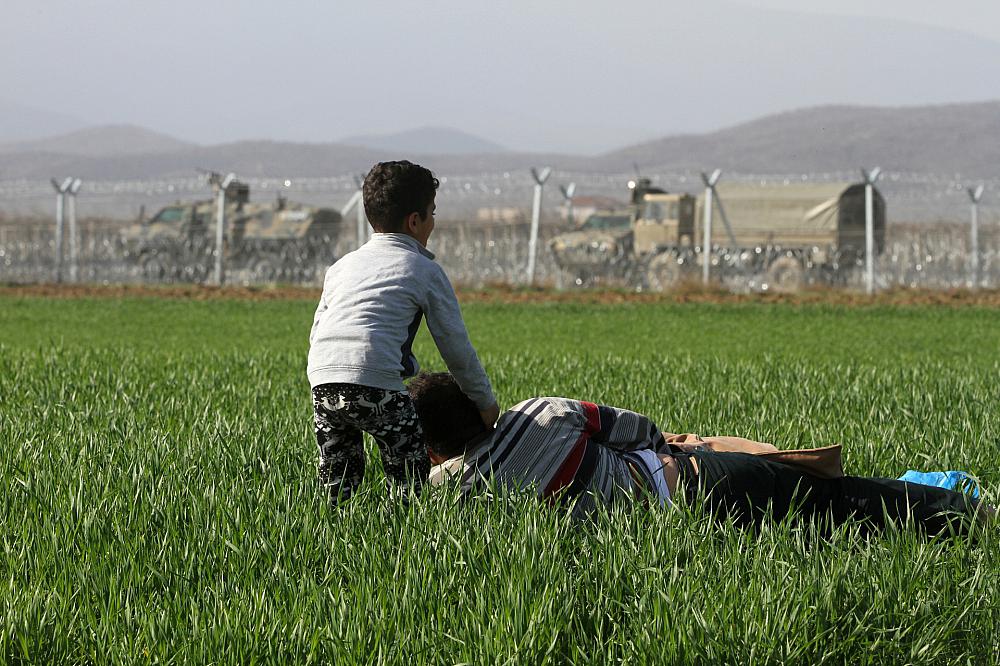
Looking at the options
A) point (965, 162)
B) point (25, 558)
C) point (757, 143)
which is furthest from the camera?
point (757, 143)

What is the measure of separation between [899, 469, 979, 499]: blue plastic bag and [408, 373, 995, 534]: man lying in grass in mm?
182

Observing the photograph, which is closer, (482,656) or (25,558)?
(482,656)

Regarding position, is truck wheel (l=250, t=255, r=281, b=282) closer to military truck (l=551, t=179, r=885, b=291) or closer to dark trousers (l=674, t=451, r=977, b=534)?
military truck (l=551, t=179, r=885, b=291)

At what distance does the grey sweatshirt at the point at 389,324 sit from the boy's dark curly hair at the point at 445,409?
80 mm

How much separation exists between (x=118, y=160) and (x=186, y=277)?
135994 mm

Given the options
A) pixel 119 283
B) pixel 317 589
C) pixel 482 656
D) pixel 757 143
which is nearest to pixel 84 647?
pixel 317 589

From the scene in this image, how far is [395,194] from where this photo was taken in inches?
161

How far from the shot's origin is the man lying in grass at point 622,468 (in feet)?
13.0

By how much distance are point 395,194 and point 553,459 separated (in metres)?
1.01

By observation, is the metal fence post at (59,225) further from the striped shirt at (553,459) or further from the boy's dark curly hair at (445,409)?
the striped shirt at (553,459)

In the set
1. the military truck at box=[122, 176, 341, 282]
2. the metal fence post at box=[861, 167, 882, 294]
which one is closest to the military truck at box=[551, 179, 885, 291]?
the metal fence post at box=[861, 167, 882, 294]

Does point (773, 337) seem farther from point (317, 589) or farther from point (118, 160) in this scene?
point (118, 160)

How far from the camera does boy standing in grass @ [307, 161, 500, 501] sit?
13.0 feet

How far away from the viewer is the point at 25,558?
11.4 ft
